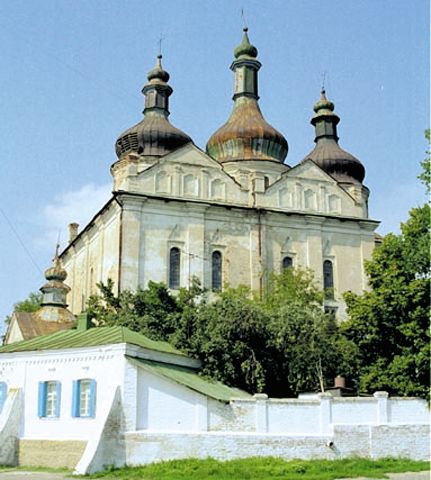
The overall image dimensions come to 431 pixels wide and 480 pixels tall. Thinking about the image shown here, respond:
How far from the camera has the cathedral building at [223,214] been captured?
32875 millimetres

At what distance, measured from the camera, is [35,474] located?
17.6m

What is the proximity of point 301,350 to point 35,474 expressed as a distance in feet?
31.8

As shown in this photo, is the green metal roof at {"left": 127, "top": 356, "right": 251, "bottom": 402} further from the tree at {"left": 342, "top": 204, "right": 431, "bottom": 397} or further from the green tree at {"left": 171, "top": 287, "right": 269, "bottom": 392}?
the tree at {"left": 342, "top": 204, "right": 431, "bottom": 397}

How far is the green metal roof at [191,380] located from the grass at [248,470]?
2116 mm

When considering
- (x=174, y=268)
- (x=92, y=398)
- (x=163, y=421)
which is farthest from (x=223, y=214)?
(x=163, y=421)

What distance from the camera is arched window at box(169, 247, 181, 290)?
3266cm

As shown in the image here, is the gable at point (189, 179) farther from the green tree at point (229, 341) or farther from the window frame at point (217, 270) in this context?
A: the green tree at point (229, 341)

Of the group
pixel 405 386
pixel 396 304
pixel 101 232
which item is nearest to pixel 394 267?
pixel 396 304

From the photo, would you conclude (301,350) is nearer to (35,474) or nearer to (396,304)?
(396,304)

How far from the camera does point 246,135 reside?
38438mm

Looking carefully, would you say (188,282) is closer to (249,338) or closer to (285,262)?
(285,262)

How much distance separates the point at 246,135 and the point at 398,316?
17317mm

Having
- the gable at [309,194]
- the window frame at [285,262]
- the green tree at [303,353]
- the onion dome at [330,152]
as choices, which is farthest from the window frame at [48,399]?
the onion dome at [330,152]

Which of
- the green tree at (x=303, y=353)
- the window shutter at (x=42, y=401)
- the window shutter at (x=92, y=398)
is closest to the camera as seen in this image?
the window shutter at (x=92, y=398)
